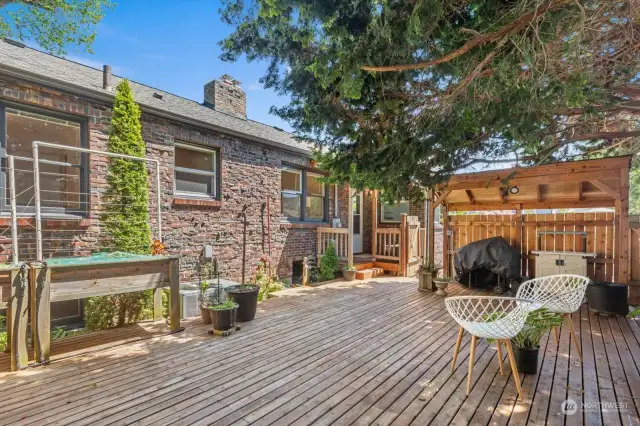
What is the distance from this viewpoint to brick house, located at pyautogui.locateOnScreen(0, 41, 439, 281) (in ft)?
15.0

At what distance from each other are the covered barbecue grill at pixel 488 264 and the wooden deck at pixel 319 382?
7.25 ft

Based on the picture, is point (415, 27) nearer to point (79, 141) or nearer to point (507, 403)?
point (507, 403)

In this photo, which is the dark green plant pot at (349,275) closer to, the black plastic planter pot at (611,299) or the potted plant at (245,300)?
the potted plant at (245,300)

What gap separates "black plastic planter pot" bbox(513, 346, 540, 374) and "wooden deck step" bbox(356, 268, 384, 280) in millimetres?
5409

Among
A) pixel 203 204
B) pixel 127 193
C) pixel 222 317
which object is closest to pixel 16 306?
pixel 222 317

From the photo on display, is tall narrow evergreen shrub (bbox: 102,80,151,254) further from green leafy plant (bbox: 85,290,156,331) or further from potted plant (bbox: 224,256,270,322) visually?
potted plant (bbox: 224,256,270,322)

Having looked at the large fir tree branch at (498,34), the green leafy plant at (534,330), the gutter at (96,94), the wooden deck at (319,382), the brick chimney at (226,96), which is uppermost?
the brick chimney at (226,96)

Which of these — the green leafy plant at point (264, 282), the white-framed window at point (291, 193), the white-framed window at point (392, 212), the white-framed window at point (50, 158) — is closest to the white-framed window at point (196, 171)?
the white-framed window at point (50, 158)

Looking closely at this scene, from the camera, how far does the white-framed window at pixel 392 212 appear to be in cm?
1111

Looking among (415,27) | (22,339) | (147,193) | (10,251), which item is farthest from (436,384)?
(10,251)

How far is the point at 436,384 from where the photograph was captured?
116 inches

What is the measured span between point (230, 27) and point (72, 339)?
14.1 feet

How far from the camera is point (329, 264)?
8469 millimetres

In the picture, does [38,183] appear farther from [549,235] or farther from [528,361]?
[549,235]
